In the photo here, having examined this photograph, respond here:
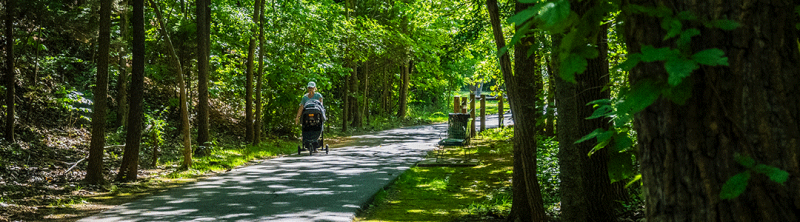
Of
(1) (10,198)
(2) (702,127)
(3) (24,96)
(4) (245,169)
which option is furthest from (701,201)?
(3) (24,96)

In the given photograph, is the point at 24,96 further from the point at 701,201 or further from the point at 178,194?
the point at 701,201

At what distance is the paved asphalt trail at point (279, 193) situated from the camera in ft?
26.1

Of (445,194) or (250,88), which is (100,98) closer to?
(445,194)

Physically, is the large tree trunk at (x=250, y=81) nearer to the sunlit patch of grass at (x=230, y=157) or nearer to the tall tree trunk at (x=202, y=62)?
the sunlit patch of grass at (x=230, y=157)

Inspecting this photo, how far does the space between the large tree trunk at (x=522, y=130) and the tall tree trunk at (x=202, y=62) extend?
32.4ft

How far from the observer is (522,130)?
21.3ft

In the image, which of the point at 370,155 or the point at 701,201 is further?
the point at 370,155

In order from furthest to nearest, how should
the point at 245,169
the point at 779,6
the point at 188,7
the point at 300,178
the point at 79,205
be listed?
→ the point at 188,7 < the point at 245,169 < the point at 300,178 < the point at 79,205 < the point at 779,6

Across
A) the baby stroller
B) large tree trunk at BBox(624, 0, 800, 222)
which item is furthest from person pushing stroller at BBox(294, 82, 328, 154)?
→ large tree trunk at BBox(624, 0, 800, 222)

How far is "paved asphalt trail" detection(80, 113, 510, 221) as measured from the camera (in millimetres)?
7961

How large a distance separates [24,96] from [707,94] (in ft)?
56.0

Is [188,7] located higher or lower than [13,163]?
higher

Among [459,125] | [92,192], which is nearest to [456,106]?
[459,125]

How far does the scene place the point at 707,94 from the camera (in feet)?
7.20
